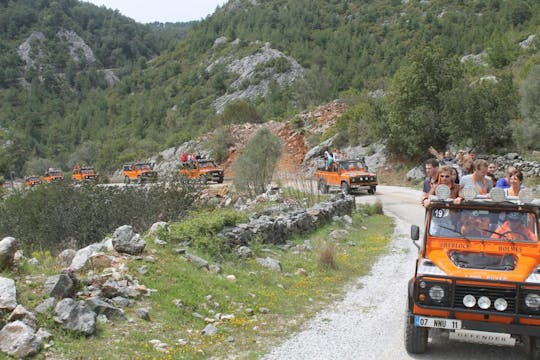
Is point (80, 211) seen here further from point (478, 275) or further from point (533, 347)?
point (533, 347)

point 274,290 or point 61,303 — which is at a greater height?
point 61,303

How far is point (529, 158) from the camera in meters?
30.2

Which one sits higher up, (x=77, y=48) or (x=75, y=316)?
(x=77, y=48)

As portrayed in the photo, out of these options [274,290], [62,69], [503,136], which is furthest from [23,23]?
[274,290]

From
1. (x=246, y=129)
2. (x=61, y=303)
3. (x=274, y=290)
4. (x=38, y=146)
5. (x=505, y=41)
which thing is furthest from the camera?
(x=38, y=146)

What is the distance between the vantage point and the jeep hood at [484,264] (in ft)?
20.5

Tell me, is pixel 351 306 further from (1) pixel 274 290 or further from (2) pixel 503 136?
(2) pixel 503 136

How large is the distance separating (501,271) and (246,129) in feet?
172

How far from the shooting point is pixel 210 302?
8.58 metres

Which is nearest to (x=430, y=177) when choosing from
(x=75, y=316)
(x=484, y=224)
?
(x=484, y=224)

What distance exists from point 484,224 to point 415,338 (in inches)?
69.2

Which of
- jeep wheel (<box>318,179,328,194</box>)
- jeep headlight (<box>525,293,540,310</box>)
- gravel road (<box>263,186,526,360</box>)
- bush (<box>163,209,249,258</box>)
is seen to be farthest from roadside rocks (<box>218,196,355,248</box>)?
jeep wheel (<box>318,179,328,194</box>)

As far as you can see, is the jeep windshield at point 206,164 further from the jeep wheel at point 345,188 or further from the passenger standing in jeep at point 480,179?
the passenger standing in jeep at point 480,179

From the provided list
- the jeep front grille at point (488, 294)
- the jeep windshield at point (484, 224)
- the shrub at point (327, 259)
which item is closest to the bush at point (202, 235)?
the shrub at point (327, 259)
